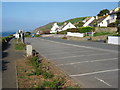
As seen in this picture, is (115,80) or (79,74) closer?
(115,80)

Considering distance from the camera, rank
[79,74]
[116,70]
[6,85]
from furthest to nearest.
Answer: [116,70], [79,74], [6,85]

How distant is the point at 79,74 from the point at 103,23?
52.2 metres

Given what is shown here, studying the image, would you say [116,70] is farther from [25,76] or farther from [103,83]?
[25,76]

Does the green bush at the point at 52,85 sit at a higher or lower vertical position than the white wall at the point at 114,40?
lower

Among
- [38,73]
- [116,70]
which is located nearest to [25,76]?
[38,73]

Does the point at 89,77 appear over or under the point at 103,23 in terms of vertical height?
under

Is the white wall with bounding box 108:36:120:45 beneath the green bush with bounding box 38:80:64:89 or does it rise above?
above

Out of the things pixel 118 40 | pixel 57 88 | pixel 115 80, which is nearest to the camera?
pixel 57 88

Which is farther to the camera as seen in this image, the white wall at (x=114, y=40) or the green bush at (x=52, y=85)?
the white wall at (x=114, y=40)

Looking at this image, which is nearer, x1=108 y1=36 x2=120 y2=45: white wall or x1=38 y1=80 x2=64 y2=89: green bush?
x1=38 y1=80 x2=64 y2=89: green bush

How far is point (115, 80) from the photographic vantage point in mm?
6895

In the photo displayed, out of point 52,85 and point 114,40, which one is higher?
point 114,40

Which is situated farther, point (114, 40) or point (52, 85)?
point (114, 40)

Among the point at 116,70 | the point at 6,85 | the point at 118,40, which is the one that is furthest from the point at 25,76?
the point at 118,40
